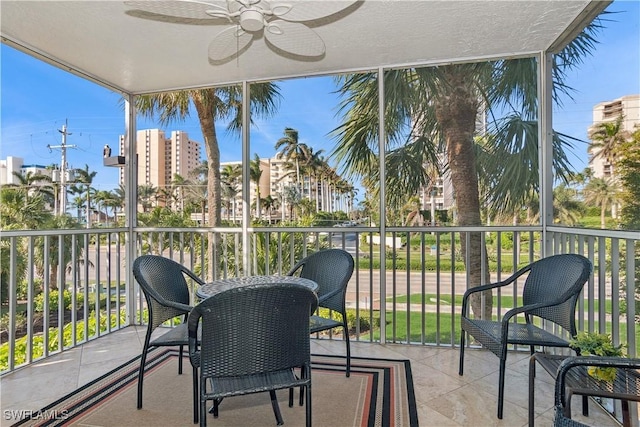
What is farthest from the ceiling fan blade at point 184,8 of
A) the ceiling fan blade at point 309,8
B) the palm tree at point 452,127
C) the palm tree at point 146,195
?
the palm tree at point 146,195

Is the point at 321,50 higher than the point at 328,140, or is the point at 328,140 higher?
the point at 321,50

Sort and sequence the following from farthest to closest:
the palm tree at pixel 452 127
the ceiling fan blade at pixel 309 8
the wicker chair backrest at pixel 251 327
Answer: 1. the palm tree at pixel 452 127
2. the ceiling fan blade at pixel 309 8
3. the wicker chair backrest at pixel 251 327

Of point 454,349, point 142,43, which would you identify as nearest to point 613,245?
point 454,349

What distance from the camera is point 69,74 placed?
3.29 m

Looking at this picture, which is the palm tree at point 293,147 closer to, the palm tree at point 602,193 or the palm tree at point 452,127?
the palm tree at point 452,127

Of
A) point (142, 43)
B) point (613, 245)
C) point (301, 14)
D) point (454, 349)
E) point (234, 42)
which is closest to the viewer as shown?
point (301, 14)

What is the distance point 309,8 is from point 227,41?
2.31 feet

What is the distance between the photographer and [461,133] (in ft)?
11.1

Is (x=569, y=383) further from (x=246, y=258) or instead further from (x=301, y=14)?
(x=246, y=258)

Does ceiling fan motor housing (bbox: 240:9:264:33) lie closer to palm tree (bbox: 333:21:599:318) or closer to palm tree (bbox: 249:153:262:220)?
palm tree (bbox: 333:21:599:318)

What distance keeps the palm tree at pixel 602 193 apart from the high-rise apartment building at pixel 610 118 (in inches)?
1.7

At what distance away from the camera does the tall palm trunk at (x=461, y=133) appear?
131 inches

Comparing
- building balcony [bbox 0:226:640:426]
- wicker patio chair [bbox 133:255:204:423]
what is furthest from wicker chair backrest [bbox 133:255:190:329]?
building balcony [bbox 0:226:640:426]

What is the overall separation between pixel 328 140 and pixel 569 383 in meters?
2.71
